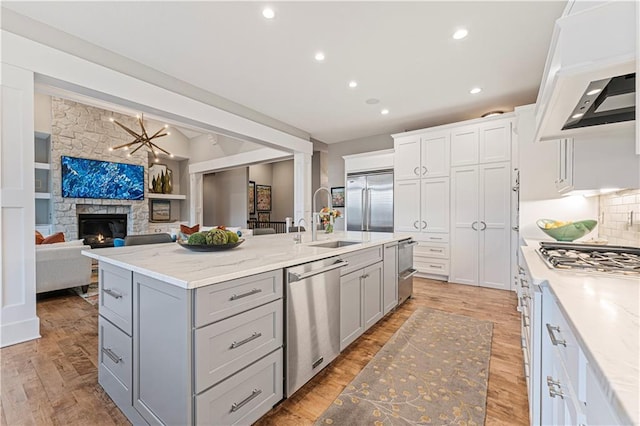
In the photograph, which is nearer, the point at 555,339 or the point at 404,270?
the point at 555,339

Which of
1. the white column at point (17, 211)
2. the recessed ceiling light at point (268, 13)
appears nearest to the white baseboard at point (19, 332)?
the white column at point (17, 211)

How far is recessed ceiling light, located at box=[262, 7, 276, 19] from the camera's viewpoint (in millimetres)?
2266

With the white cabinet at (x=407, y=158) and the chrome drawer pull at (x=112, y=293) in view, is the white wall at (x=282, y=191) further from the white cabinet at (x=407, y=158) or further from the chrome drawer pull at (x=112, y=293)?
the chrome drawer pull at (x=112, y=293)

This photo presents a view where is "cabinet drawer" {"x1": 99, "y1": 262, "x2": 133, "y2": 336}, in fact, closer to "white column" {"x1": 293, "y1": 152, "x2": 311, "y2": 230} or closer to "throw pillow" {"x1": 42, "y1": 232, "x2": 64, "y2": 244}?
"throw pillow" {"x1": 42, "y1": 232, "x2": 64, "y2": 244}

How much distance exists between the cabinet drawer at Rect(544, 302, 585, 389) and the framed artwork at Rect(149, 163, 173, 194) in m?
9.47

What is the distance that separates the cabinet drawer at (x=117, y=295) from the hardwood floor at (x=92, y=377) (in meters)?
0.52

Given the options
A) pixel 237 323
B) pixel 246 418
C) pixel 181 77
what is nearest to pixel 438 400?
pixel 246 418

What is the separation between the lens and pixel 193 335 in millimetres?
1136

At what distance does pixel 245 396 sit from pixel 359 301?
3.95ft

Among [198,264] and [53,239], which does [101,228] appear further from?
[198,264]

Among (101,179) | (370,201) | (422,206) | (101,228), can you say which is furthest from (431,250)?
(101,228)

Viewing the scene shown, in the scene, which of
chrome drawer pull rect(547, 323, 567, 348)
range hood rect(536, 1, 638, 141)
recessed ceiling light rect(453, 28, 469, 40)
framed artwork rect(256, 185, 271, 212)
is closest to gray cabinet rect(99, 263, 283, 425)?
chrome drawer pull rect(547, 323, 567, 348)

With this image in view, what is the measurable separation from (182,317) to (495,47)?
3.59 metres

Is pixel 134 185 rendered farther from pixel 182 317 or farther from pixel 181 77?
pixel 182 317
